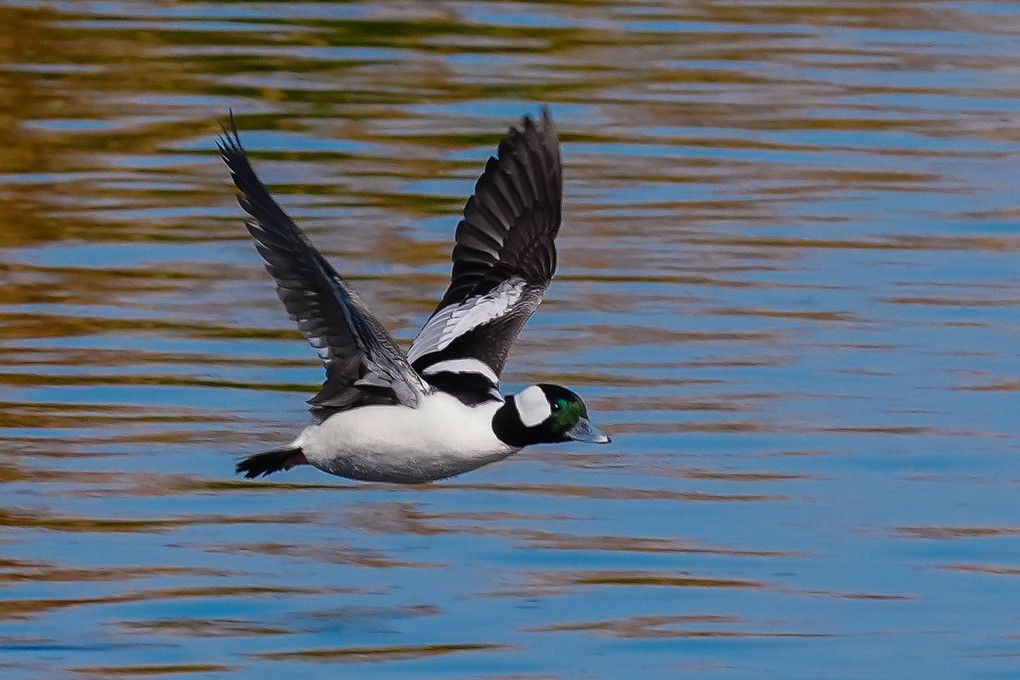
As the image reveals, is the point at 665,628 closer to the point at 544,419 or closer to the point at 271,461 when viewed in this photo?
the point at 544,419

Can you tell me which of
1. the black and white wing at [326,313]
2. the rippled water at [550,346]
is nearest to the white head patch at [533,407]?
the black and white wing at [326,313]

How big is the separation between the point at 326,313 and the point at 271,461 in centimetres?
71

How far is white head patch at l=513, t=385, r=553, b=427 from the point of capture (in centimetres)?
802

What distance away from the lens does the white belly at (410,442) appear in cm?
788

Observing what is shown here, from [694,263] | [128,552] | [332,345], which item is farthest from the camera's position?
[694,263]

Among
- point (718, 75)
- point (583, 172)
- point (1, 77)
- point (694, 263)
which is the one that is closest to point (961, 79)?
point (718, 75)

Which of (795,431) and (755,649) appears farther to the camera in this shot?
(795,431)

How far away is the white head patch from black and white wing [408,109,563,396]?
0.78 metres

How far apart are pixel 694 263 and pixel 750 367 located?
1.96m

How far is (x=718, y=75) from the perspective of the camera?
61.5ft

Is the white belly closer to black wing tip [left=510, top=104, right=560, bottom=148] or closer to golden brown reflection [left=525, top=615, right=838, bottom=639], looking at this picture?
golden brown reflection [left=525, top=615, right=838, bottom=639]

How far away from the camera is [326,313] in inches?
295

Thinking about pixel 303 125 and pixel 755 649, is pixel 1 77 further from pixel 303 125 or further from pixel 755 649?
pixel 755 649

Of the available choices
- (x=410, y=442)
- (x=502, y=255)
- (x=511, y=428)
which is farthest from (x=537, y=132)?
(x=410, y=442)
